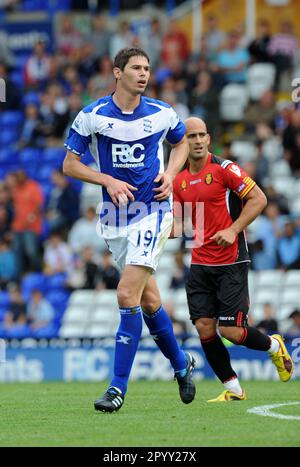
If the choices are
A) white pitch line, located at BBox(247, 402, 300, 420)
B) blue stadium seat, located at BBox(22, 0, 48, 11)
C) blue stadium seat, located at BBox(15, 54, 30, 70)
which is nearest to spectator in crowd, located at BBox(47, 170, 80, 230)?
blue stadium seat, located at BBox(15, 54, 30, 70)

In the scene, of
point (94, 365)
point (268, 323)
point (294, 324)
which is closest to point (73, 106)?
point (94, 365)

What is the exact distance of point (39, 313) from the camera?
18656 mm

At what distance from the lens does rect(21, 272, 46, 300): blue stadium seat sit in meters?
19.6

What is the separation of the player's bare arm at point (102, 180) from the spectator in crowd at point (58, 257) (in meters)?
10.5

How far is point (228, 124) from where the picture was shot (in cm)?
2077

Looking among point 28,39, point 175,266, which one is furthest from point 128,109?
point 28,39

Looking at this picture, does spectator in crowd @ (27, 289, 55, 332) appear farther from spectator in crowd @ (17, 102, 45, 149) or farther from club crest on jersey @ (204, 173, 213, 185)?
club crest on jersey @ (204, 173, 213, 185)

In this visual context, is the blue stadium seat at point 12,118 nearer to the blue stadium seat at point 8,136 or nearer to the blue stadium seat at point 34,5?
the blue stadium seat at point 8,136

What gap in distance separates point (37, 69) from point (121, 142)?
1536cm

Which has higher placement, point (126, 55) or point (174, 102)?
point (174, 102)

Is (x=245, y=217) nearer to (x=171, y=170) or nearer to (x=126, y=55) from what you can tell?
(x=171, y=170)

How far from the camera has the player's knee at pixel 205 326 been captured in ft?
33.9

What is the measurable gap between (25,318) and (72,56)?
7098mm
